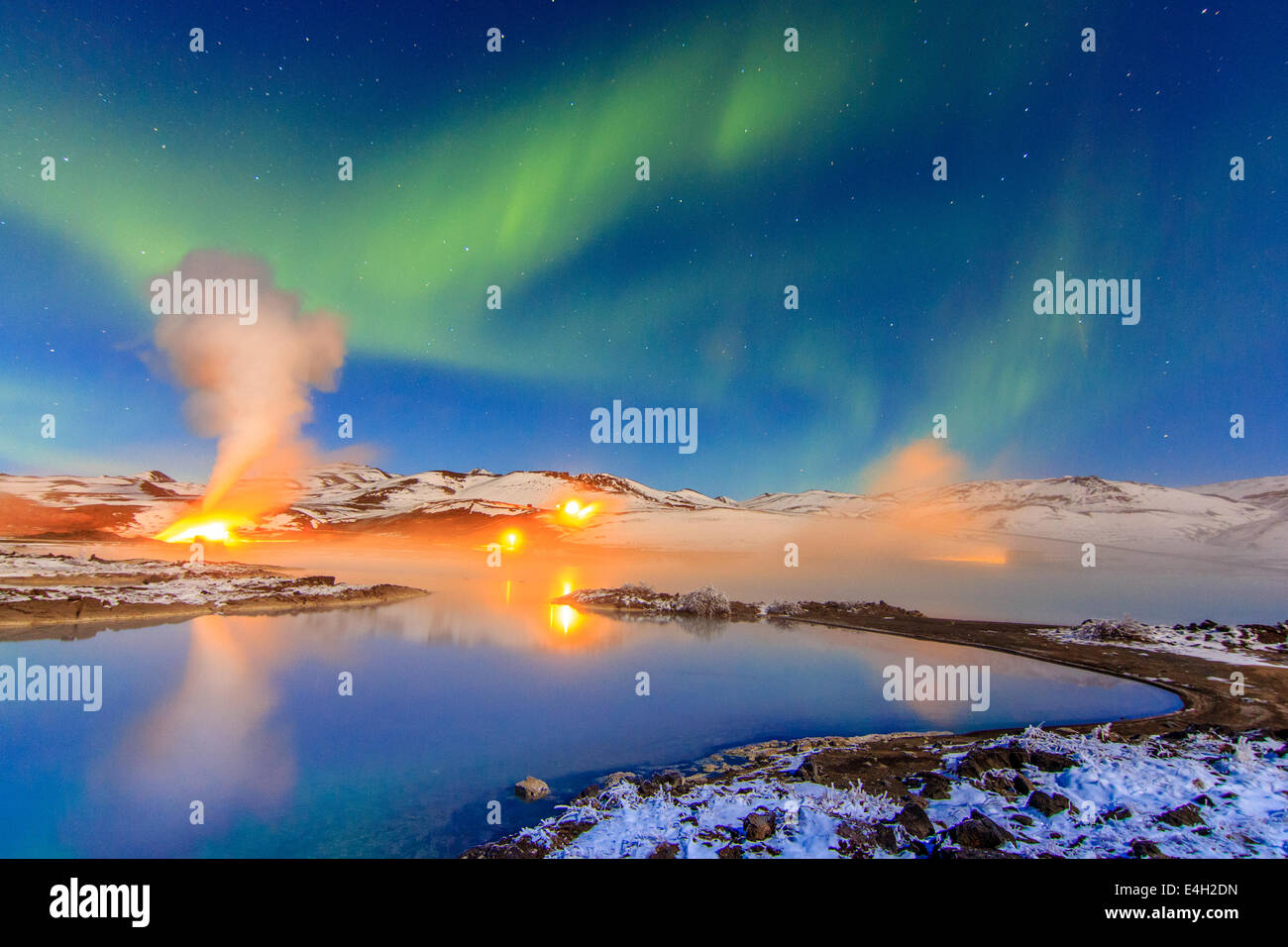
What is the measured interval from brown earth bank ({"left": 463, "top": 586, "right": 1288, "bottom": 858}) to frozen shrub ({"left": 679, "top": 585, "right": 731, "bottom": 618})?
53.2ft

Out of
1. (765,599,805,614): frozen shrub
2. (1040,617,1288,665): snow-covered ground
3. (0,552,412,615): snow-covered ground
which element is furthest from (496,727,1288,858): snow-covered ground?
(0,552,412,615): snow-covered ground

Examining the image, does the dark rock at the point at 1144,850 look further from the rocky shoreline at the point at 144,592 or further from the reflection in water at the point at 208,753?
the rocky shoreline at the point at 144,592

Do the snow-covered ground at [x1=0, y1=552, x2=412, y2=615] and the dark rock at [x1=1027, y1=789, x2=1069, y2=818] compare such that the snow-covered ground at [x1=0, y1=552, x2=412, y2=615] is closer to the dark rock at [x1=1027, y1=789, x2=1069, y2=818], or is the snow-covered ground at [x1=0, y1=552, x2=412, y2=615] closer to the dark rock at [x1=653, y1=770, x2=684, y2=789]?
the dark rock at [x1=653, y1=770, x2=684, y2=789]

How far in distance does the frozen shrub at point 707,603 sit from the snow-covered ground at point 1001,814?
23.5 m

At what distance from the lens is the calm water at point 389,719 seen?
8.52 metres

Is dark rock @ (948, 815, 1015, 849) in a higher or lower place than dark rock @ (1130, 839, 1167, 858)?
lower

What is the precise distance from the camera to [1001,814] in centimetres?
707

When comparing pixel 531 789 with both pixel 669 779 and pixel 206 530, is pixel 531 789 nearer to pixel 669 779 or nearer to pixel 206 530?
pixel 669 779

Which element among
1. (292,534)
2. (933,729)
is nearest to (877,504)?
(933,729)

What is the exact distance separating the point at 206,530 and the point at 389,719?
214 feet

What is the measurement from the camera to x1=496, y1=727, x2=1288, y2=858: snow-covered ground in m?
6.36

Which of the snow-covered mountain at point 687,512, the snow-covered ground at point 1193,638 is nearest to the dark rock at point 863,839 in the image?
the snow-covered ground at point 1193,638

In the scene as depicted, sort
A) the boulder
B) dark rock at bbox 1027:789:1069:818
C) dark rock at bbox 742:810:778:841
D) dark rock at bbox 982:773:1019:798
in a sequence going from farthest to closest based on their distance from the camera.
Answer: the boulder
dark rock at bbox 982:773:1019:798
dark rock at bbox 1027:789:1069:818
dark rock at bbox 742:810:778:841
